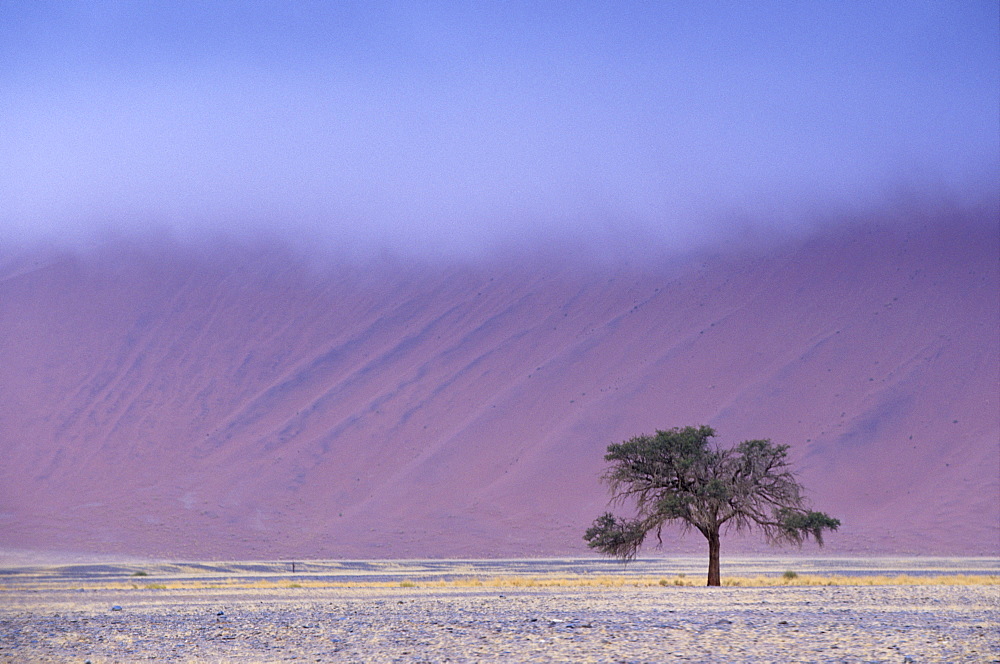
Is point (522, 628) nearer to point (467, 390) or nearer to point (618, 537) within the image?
point (618, 537)

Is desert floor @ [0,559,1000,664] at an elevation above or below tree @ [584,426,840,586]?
below

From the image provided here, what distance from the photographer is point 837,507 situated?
60.8 m

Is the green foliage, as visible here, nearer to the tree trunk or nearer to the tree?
the tree

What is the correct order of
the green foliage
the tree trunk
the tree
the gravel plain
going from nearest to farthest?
1. the gravel plain
2. the tree trunk
3. the tree
4. the green foliage

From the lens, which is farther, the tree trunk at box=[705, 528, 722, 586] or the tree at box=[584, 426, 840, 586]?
the tree at box=[584, 426, 840, 586]

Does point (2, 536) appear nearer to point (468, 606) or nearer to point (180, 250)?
point (180, 250)

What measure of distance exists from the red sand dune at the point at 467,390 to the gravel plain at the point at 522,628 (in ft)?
119

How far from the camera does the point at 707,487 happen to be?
30.0 metres

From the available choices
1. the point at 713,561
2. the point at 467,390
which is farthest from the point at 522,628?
the point at 467,390

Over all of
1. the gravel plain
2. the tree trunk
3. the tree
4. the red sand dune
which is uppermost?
the red sand dune

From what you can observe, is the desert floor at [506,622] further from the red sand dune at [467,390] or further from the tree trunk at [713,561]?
the red sand dune at [467,390]

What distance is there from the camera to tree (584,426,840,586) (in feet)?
100.0

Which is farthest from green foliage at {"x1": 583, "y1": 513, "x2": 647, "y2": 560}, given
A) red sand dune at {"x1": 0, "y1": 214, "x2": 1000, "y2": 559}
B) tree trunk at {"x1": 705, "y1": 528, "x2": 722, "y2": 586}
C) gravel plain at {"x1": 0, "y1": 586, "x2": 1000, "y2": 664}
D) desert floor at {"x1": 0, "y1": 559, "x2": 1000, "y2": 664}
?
red sand dune at {"x1": 0, "y1": 214, "x2": 1000, "y2": 559}

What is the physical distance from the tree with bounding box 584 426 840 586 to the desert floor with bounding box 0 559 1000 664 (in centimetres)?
177
